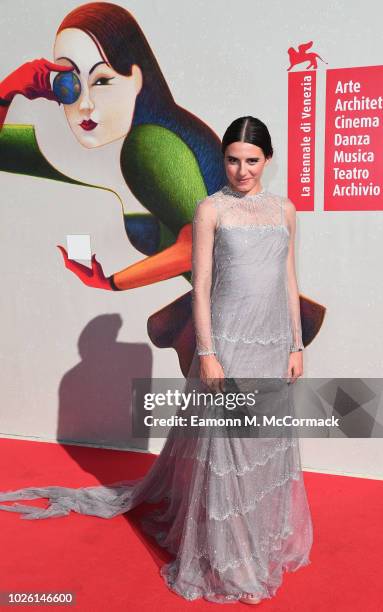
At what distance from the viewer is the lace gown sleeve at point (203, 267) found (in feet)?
6.72

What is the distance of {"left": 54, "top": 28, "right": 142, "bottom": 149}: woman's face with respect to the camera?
3.20 meters

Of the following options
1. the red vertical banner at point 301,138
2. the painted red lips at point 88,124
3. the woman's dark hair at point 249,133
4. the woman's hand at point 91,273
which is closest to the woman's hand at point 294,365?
the woman's dark hair at point 249,133

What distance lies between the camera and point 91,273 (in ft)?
11.2

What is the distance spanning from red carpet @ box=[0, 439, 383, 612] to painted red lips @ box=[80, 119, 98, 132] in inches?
72.4

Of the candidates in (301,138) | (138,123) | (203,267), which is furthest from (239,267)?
(138,123)

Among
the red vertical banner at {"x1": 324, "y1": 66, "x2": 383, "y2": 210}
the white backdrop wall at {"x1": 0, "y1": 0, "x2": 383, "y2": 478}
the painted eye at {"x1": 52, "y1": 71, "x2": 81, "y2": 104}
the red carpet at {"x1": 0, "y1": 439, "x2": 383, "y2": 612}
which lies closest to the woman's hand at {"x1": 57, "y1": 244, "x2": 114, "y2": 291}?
the white backdrop wall at {"x1": 0, "y1": 0, "x2": 383, "y2": 478}

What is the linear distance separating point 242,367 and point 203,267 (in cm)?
38

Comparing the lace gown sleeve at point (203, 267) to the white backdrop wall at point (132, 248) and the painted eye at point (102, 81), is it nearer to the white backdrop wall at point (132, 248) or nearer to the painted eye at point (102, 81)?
the white backdrop wall at point (132, 248)

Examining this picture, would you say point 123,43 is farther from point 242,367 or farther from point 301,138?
point 242,367

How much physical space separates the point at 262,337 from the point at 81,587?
1115 millimetres

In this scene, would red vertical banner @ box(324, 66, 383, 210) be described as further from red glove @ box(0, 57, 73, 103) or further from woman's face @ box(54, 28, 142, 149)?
red glove @ box(0, 57, 73, 103)

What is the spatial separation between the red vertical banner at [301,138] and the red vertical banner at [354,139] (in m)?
0.07

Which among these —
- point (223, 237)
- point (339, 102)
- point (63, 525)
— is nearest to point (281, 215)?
point (223, 237)

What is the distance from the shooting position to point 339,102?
2.87 metres
